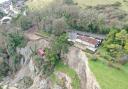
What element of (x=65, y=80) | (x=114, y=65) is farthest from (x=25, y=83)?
(x=114, y=65)

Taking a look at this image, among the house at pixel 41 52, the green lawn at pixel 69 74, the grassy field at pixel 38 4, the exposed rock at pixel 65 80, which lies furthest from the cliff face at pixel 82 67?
the grassy field at pixel 38 4

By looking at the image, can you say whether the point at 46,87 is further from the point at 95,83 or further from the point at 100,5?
the point at 100,5

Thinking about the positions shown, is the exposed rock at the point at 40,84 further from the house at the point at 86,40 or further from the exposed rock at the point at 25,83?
the house at the point at 86,40

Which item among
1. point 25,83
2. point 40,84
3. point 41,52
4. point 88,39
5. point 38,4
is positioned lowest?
point 25,83

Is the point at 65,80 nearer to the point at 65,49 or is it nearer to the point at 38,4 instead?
the point at 65,49

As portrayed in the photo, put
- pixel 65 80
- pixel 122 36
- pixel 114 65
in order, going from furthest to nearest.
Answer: pixel 65 80 < pixel 122 36 < pixel 114 65

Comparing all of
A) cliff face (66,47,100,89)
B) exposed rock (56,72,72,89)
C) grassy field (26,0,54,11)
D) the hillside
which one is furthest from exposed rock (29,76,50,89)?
grassy field (26,0,54,11)
